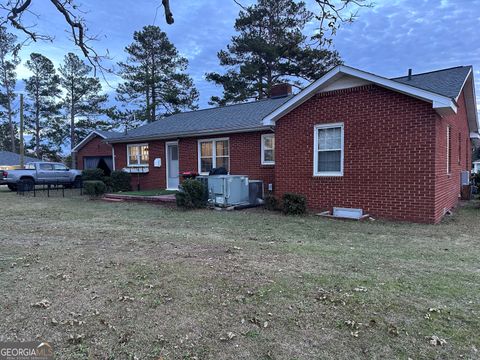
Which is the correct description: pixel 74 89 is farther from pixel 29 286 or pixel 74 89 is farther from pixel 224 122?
pixel 29 286

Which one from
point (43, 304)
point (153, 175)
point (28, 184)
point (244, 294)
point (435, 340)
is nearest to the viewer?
point (435, 340)

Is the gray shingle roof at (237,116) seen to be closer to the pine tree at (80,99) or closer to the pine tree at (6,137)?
the pine tree at (80,99)

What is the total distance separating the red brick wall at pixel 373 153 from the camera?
25.1 ft

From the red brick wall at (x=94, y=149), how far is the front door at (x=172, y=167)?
8.14 m

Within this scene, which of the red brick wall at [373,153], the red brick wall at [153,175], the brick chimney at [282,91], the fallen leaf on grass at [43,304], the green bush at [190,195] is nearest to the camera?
the fallen leaf on grass at [43,304]

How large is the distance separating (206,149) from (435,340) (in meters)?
12.0

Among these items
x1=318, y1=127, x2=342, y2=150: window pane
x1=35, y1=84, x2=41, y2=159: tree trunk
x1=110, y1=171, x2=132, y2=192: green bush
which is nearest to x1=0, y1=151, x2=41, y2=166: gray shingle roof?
x1=35, y1=84, x2=41, y2=159: tree trunk

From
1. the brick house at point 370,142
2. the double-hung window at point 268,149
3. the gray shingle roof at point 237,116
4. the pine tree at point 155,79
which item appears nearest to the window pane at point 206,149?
the gray shingle roof at point 237,116

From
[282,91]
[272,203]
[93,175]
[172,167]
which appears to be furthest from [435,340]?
[93,175]

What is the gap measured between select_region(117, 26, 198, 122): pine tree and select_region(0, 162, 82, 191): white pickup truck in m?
11.8

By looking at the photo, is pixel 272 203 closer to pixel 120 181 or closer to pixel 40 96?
pixel 120 181

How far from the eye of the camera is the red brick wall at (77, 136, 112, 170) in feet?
72.7

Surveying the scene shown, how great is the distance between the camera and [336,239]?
6.21 meters

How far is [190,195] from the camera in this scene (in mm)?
10367
